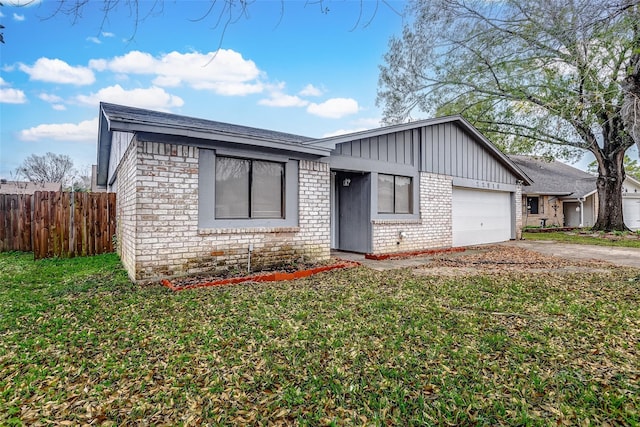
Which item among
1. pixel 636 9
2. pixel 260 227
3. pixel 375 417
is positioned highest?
pixel 636 9

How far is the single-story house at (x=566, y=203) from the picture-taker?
22344 mm

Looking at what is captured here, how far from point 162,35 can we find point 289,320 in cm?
312

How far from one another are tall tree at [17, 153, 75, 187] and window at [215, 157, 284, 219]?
37869 millimetres

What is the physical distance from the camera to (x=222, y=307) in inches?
165

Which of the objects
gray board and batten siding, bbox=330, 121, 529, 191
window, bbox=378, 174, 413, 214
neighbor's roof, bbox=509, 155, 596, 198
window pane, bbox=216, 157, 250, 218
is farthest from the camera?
neighbor's roof, bbox=509, 155, 596, 198

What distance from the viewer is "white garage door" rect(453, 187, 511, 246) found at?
11219 millimetres

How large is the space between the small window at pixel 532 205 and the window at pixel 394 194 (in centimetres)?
1826

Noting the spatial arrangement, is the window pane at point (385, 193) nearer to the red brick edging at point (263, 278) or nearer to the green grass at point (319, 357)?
the red brick edging at point (263, 278)

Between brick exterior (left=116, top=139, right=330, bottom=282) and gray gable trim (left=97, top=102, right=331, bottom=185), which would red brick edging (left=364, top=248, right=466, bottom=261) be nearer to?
brick exterior (left=116, top=139, right=330, bottom=282)

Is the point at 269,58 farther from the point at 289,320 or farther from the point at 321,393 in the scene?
the point at 321,393

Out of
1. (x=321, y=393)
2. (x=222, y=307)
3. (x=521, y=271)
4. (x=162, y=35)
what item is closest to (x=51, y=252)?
(x=222, y=307)

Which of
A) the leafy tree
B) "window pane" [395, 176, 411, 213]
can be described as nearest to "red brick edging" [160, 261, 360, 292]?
"window pane" [395, 176, 411, 213]

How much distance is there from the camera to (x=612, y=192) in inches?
639

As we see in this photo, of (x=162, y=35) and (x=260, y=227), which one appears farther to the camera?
(x=260, y=227)
